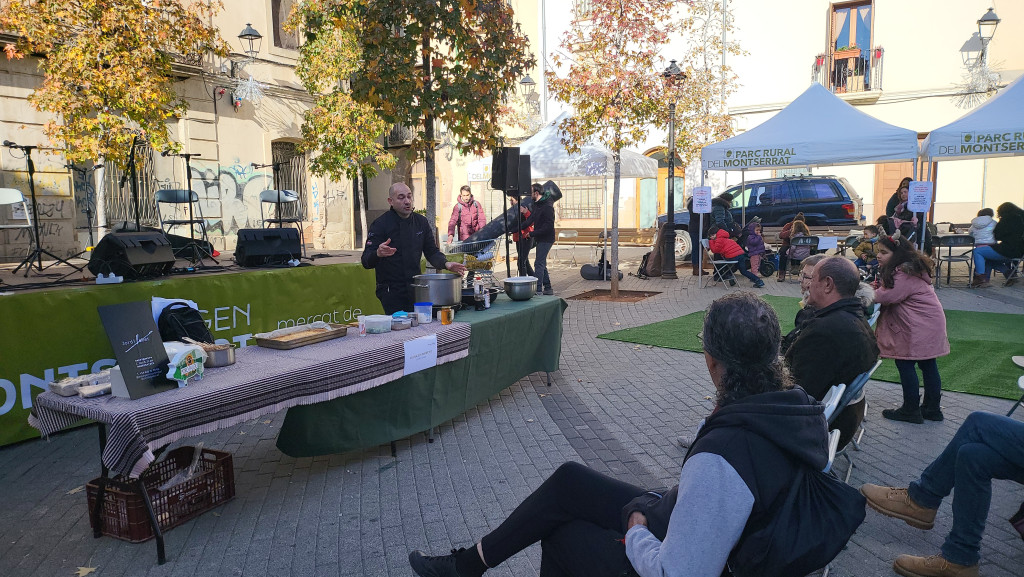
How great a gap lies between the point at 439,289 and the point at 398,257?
0.81 m

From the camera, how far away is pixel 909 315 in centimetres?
457

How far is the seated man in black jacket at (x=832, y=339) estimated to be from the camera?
3299 mm

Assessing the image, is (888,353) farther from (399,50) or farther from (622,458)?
(399,50)

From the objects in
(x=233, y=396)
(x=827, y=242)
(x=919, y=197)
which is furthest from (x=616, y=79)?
(x=233, y=396)

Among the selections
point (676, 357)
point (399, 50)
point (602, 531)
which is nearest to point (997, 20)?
point (676, 357)

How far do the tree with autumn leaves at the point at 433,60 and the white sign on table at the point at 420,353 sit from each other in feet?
11.9

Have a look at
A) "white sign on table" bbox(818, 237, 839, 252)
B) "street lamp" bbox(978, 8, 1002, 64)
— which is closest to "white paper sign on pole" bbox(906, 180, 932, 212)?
"white sign on table" bbox(818, 237, 839, 252)

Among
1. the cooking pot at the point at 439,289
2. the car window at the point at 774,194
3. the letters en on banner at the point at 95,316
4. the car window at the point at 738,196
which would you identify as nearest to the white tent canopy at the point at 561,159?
the car window at the point at 738,196

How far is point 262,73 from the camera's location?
1594 centimetres

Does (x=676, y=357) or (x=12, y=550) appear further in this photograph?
(x=676, y=357)

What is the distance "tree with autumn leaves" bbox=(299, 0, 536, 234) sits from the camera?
6699 mm

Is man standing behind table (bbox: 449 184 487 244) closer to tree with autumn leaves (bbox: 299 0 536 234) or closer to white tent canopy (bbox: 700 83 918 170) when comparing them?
white tent canopy (bbox: 700 83 918 170)

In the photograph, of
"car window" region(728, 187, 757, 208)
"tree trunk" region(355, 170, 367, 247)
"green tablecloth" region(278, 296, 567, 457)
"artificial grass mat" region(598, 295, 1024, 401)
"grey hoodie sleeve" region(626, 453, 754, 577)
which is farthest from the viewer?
"tree trunk" region(355, 170, 367, 247)

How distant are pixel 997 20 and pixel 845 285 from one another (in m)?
20.0
